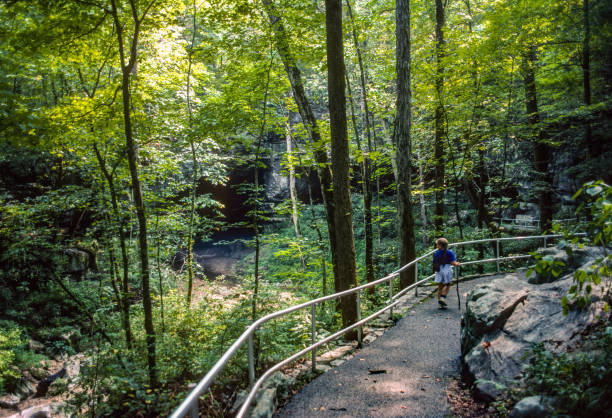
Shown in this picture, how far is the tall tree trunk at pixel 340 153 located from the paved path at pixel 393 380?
1.03 metres

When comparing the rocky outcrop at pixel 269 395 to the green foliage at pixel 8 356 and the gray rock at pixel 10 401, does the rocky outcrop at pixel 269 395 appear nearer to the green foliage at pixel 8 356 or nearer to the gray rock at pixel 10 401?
the green foliage at pixel 8 356

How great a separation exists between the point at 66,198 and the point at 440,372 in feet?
29.9

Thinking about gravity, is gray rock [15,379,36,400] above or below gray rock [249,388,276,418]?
below

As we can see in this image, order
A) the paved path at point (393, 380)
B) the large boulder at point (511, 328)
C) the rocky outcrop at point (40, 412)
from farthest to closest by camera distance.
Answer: the rocky outcrop at point (40, 412), the paved path at point (393, 380), the large boulder at point (511, 328)

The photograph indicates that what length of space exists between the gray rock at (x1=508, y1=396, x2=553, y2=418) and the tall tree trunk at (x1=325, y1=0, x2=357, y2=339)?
Result: 11.8ft

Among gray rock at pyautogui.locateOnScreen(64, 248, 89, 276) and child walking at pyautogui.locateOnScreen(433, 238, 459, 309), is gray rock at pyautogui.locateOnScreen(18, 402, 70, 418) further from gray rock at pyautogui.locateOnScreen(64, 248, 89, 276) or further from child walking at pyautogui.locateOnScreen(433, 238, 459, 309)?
child walking at pyautogui.locateOnScreen(433, 238, 459, 309)

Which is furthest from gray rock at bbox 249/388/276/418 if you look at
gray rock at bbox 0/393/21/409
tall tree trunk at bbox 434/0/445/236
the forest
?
tall tree trunk at bbox 434/0/445/236

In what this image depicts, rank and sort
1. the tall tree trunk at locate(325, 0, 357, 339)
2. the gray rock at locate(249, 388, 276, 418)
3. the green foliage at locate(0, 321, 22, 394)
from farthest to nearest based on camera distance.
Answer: the green foliage at locate(0, 321, 22, 394) → the tall tree trunk at locate(325, 0, 357, 339) → the gray rock at locate(249, 388, 276, 418)

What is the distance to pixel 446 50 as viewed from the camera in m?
11.9

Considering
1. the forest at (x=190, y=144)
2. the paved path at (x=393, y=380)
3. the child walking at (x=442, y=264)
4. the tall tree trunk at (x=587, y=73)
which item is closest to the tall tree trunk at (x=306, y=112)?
the forest at (x=190, y=144)

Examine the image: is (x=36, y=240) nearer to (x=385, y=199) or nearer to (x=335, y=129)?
(x=335, y=129)

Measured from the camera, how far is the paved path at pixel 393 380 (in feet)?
13.0

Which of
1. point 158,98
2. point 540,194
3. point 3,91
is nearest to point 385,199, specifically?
point 540,194

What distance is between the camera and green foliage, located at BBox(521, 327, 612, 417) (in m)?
2.59
